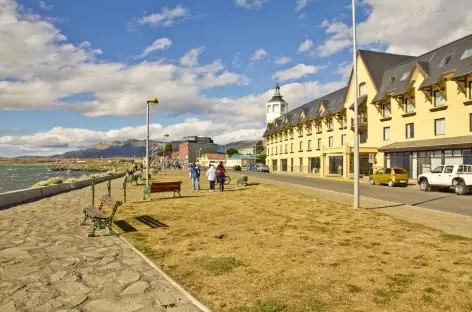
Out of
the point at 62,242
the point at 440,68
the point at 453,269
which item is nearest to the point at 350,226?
the point at 453,269

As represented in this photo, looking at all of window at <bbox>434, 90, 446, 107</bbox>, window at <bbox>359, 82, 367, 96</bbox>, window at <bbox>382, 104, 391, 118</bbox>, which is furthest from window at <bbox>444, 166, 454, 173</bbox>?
window at <bbox>359, 82, 367, 96</bbox>

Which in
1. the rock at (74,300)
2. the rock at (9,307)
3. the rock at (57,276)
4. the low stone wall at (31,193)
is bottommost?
the rock at (74,300)

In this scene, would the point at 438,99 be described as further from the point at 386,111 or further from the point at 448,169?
the point at 448,169

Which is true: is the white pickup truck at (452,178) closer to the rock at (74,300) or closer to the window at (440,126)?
the window at (440,126)

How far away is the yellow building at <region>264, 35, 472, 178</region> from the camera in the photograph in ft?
92.2

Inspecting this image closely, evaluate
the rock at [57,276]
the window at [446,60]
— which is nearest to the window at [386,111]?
the window at [446,60]

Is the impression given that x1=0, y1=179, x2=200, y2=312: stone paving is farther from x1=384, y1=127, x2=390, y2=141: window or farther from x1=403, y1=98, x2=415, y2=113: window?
x1=384, y1=127, x2=390, y2=141: window

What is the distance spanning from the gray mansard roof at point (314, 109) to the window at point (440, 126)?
1681cm

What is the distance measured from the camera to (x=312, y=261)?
6.70 meters

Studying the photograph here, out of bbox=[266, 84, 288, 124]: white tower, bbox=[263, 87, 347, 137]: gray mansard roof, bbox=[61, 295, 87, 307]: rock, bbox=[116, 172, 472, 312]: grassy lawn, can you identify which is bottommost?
bbox=[116, 172, 472, 312]: grassy lawn

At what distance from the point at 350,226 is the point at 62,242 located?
8.01 meters

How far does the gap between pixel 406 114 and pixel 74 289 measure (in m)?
35.6

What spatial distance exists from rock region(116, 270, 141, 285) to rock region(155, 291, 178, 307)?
759 millimetres

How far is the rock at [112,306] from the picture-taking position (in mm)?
4602
